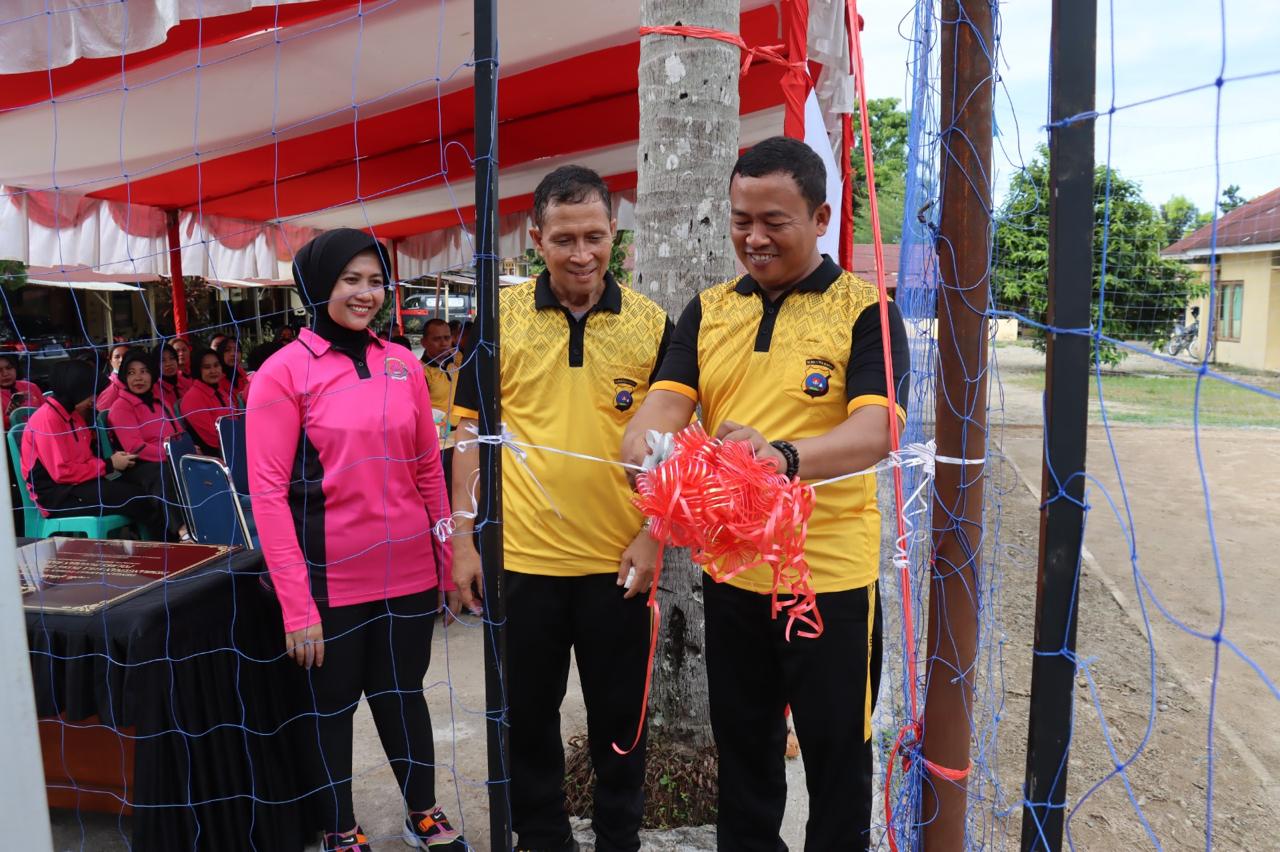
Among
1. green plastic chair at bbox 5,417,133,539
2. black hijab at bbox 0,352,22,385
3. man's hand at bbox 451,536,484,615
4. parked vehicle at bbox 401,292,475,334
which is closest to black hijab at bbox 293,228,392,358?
man's hand at bbox 451,536,484,615

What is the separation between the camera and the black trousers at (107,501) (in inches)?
206

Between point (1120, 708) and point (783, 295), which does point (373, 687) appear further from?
point (1120, 708)

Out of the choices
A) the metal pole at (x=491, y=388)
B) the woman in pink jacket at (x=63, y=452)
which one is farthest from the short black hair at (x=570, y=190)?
the woman in pink jacket at (x=63, y=452)

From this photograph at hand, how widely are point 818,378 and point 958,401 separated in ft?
1.02

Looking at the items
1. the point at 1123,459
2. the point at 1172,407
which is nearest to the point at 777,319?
the point at 1123,459

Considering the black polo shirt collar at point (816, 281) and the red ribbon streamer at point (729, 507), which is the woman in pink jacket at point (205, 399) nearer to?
the black polo shirt collar at point (816, 281)

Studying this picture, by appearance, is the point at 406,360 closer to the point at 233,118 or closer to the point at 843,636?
the point at 843,636

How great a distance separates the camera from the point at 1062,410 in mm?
1430

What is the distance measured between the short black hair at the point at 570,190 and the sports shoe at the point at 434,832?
193 cm

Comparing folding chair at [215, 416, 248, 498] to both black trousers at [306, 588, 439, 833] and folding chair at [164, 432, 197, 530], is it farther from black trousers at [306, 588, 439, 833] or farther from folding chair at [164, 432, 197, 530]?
black trousers at [306, 588, 439, 833]

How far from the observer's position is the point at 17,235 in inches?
242

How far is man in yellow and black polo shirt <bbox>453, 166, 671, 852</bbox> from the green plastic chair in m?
3.98

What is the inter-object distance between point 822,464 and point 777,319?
1.35 ft

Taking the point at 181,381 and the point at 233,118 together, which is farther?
the point at 181,381
